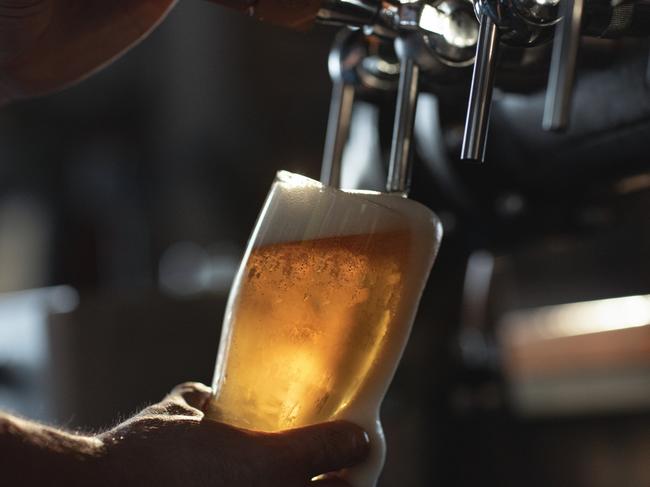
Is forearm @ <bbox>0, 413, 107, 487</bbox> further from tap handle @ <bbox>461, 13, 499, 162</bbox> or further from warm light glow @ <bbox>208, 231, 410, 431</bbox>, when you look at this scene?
tap handle @ <bbox>461, 13, 499, 162</bbox>

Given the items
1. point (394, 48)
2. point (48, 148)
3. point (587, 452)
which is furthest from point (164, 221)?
point (394, 48)

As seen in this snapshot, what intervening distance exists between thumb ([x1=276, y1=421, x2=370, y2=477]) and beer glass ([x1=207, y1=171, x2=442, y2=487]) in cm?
2

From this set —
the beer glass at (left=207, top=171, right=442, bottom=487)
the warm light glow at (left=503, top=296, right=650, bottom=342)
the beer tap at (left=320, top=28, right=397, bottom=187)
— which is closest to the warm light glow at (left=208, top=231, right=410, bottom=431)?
the beer glass at (left=207, top=171, right=442, bottom=487)

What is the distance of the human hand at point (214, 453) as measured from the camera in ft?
1.39

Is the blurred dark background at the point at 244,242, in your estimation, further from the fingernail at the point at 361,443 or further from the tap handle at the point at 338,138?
the fingernail at the point at 361,443

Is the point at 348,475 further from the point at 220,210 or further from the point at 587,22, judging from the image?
the point at 220,210

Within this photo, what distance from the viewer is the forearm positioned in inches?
16.0

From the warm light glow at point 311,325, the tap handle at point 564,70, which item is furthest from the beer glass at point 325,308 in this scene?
the tap handle at point 564,70

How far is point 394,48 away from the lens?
565 millimetres

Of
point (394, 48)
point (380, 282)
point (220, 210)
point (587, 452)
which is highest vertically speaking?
point (394, 48)

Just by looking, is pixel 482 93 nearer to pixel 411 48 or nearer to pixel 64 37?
pixel 411 48

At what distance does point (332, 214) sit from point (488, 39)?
122mm

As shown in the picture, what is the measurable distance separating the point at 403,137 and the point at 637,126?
0.15 metres

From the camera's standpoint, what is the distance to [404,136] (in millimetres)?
512
